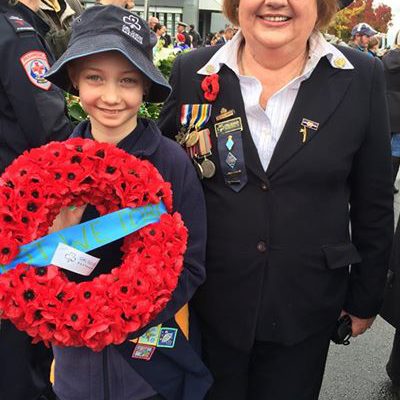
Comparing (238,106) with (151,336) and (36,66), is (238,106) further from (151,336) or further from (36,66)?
(36,66)

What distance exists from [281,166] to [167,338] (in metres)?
0.71

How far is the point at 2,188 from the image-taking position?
1.42m

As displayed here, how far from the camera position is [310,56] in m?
1.79

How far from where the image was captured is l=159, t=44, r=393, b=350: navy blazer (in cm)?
175

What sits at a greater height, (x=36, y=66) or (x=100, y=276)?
(x=36, y=66)

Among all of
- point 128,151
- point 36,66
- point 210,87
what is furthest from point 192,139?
point 36,66

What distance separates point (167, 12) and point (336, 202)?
3061cm

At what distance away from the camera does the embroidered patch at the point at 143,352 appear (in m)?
1.62

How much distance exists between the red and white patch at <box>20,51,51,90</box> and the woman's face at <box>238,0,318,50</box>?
1135 millimetres

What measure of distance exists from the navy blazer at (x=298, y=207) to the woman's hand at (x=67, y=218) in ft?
1.63

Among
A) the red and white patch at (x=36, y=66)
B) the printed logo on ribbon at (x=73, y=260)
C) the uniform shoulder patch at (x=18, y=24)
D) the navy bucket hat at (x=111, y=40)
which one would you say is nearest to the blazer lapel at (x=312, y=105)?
the navy bucket hat at (x=111, y=40)

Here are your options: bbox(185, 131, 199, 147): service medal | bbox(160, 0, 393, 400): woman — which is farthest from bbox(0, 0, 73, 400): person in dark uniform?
bbox(185, 131, 199, 147): service medal

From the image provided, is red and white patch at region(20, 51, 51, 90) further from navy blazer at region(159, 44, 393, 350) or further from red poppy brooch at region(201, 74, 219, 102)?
red poppy brooch at region(201, 74, 219, 102)

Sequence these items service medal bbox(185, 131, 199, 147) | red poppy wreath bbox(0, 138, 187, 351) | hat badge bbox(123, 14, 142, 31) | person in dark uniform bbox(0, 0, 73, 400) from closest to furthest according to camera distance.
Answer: red poppy wreath bbox(0, 138, 187, 351) → hat badge bbox(123, 14, 142, 31) → service medal bbox(185, 131, 199, 147) → person in dark uniform bbox(0, 0, 73, 400)
